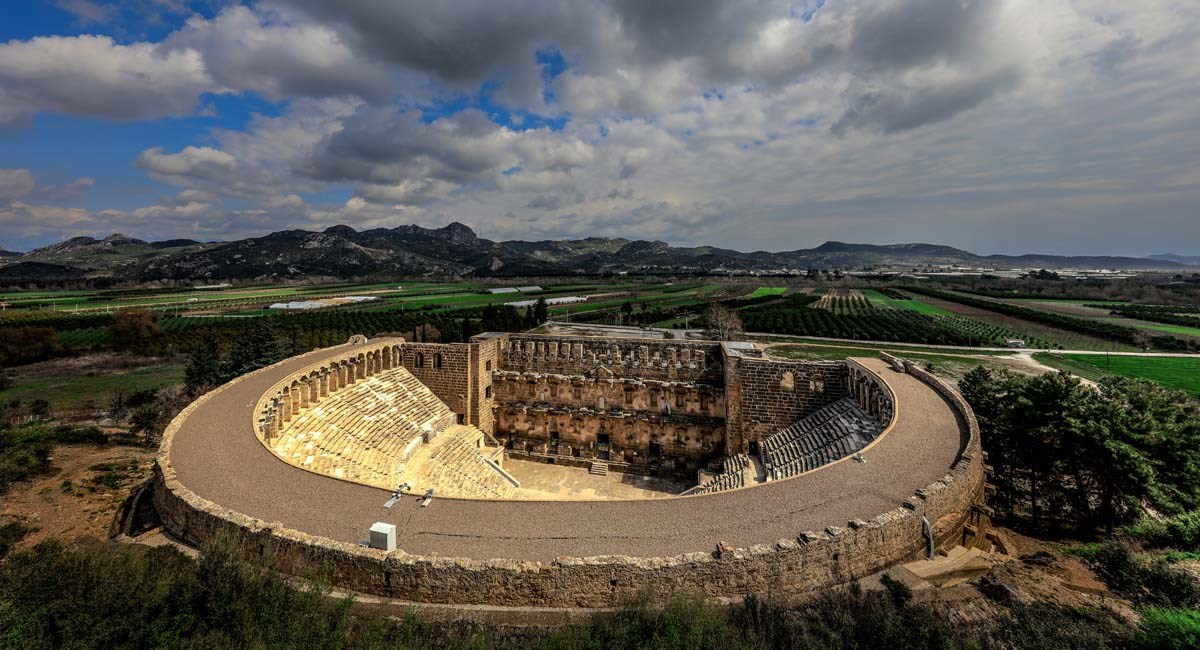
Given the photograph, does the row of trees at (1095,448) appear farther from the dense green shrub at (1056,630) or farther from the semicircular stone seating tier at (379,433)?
the semicircular stone seating tier at (379,433)

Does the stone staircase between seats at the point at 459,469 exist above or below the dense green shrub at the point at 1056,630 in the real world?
below

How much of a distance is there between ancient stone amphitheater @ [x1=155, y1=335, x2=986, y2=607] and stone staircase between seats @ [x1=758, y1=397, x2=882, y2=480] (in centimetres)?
14

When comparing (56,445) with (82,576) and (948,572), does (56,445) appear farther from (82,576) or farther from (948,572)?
(948,572)

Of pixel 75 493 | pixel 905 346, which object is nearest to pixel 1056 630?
pixel 75 493

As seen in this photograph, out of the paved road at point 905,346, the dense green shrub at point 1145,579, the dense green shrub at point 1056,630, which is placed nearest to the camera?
the dense green shrub at point 1056,630

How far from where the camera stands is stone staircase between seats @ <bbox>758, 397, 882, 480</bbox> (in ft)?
58.5

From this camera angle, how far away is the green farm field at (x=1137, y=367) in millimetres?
33875

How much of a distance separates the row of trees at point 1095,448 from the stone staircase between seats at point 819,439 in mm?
4532

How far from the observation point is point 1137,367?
39688 mm

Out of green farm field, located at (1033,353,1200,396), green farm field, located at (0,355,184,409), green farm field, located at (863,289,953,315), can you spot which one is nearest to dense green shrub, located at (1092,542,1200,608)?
green farm field, located at (1033,353,1200,396)

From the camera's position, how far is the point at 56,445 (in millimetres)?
22094

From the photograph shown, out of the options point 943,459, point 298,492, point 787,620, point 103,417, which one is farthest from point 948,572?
point 103,417

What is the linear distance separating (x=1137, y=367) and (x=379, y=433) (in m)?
61.1

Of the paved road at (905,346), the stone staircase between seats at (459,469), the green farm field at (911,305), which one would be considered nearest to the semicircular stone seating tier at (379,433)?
the stone staircase between seats at (459,469)
